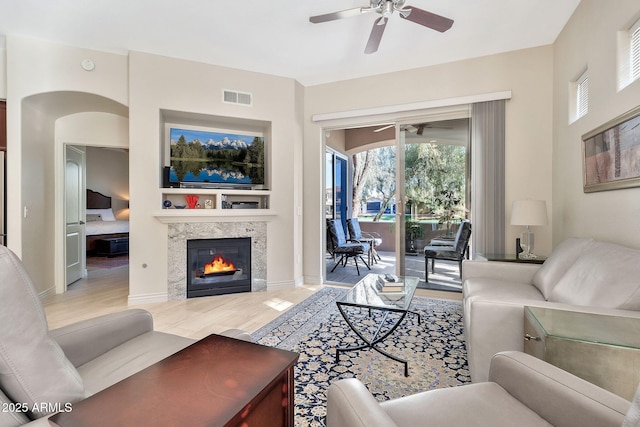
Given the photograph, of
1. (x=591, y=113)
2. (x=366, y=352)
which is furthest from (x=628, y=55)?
(x=366, y=352)

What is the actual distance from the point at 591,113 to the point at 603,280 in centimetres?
160

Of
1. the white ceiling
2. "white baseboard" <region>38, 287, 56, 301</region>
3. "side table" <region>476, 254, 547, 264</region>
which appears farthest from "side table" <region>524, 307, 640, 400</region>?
"white baseboard" <region>38, 287, 56, 301</region>

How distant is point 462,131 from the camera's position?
3883 millimetres

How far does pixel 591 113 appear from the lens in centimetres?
255

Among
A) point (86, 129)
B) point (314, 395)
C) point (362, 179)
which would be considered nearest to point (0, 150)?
point (86, 129)

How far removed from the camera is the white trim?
361 centimetres

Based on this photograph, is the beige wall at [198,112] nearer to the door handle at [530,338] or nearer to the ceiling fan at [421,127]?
the ceiling fan at [421,127]

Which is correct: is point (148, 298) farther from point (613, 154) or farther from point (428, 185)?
point (613, 154)

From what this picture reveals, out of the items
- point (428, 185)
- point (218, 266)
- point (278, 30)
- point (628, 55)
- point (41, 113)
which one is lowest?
point (218, 266)

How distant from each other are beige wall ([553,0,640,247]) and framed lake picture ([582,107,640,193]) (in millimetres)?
63

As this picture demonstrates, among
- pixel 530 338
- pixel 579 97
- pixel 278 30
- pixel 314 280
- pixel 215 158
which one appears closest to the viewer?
pixel 530 338

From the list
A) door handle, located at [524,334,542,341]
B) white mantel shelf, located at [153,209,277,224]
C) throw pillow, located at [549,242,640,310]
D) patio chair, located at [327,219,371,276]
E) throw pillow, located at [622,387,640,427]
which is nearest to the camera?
throw pillow, located at [622,387,640,427]

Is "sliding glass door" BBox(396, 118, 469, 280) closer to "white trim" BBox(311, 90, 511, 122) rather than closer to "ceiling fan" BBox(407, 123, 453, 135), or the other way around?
"ceiling fan" BBox(407, 123, 453, 135)

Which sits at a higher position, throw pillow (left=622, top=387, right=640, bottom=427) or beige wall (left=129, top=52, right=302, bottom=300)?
beige wall (left=129, top=52, right=302, bottom=300)
